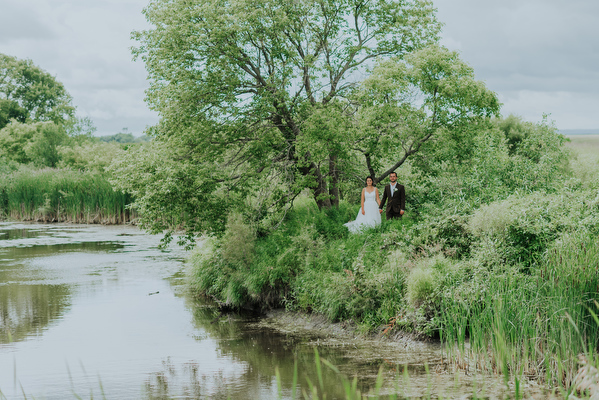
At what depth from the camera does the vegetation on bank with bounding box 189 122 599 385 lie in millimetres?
7535

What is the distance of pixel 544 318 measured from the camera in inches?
309

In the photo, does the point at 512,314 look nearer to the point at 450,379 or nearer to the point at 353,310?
the point at 450,379

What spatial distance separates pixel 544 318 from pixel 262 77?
10.6 metres

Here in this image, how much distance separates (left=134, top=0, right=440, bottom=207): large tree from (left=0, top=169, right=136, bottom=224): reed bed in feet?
62.1

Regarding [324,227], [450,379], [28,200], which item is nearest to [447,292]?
[450,379]

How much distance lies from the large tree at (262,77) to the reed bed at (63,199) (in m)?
18.9

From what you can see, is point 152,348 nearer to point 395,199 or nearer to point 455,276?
point 455,276

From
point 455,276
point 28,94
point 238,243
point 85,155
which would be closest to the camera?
point 455,276

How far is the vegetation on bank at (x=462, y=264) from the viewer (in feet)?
24.7

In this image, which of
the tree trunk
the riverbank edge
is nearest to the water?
the riverbank edge

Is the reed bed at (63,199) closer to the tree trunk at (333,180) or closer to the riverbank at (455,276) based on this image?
the tree trunk at (333,180)

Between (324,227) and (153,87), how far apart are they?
6.39m

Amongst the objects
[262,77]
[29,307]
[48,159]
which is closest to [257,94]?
[262,77]

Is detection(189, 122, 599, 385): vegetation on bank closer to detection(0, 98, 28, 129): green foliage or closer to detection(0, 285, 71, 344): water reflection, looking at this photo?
detection(0, 285, 71, 344): water reflection
